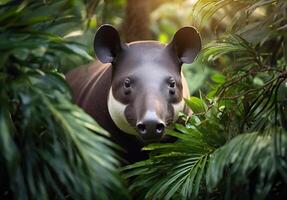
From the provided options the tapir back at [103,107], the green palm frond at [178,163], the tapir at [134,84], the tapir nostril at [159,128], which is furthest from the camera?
the tapir back at [103,107]

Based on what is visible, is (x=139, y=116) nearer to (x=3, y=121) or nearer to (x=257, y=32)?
(x=257, y=32)

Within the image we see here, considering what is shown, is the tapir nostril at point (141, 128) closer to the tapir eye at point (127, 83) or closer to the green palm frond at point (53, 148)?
the tapir eye at point (127, 83)

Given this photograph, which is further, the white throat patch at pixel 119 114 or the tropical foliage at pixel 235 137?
the white throat patch at pixel 119 114

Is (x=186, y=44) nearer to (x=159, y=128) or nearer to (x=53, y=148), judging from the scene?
(x=159, y=128)

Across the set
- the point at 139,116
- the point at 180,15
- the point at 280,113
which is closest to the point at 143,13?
the point at 180,15

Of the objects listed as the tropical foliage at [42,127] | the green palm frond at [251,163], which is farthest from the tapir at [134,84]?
the tropical foliage at [42,127]

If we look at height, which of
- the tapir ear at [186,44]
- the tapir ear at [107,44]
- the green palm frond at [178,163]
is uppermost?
the tapir ear at [107,44]

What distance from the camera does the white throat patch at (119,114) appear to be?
160 inches

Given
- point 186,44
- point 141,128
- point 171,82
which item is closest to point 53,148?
point 141,128

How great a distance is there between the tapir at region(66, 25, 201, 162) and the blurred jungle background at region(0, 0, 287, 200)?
19 centimetres

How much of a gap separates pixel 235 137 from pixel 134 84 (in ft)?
3.06

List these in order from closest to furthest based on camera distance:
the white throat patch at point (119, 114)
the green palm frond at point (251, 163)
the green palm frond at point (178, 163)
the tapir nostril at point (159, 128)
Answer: the green palm frond at point (251, 163), the green palm frond at point (178, 163), the tapir nostril at point (159, 128), the white throat patch at point (119, 114)

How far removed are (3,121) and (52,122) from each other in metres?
0.22

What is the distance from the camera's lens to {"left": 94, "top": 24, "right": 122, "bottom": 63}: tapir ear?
425cm
